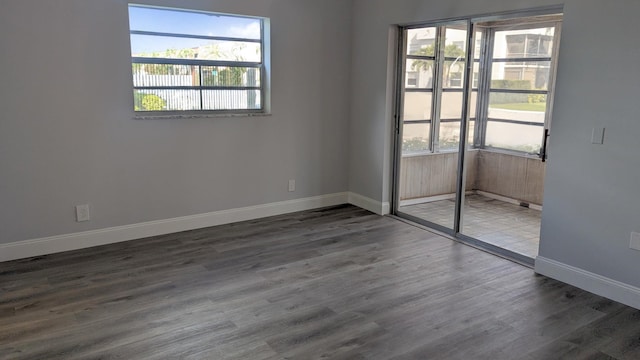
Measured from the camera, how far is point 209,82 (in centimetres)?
475

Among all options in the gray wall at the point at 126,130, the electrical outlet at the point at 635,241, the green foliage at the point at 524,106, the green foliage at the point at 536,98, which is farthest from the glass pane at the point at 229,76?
the electrical outlet at the point at 635,241

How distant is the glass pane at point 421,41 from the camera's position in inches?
192

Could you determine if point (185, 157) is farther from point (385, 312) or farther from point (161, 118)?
point (385, 312)

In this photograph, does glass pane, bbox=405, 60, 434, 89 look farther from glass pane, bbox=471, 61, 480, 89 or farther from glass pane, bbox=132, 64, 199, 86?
glass pane, bbox=132, 64, 199, 86

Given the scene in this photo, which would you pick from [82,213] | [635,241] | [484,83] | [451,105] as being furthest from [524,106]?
[82,213]

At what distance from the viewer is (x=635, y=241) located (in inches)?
125

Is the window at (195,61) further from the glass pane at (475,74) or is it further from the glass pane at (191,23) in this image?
the glass pane at (475,74)

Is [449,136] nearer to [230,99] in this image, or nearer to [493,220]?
[493,220]

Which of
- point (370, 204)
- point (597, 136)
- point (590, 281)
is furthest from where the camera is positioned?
point (370, 204)

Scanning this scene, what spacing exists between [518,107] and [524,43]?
591 millimetres

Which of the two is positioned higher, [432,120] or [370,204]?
[432,120]

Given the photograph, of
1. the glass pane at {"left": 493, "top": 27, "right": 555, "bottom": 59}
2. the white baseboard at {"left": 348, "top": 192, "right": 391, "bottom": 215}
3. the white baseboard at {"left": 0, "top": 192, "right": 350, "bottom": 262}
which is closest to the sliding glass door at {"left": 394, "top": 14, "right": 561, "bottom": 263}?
the glass pane at {"left": 493, "top": 27, "right": 555, "bottom": 59}

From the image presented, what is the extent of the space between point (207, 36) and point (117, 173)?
5.16 ft

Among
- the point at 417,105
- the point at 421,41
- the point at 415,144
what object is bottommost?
the point at 415,144
